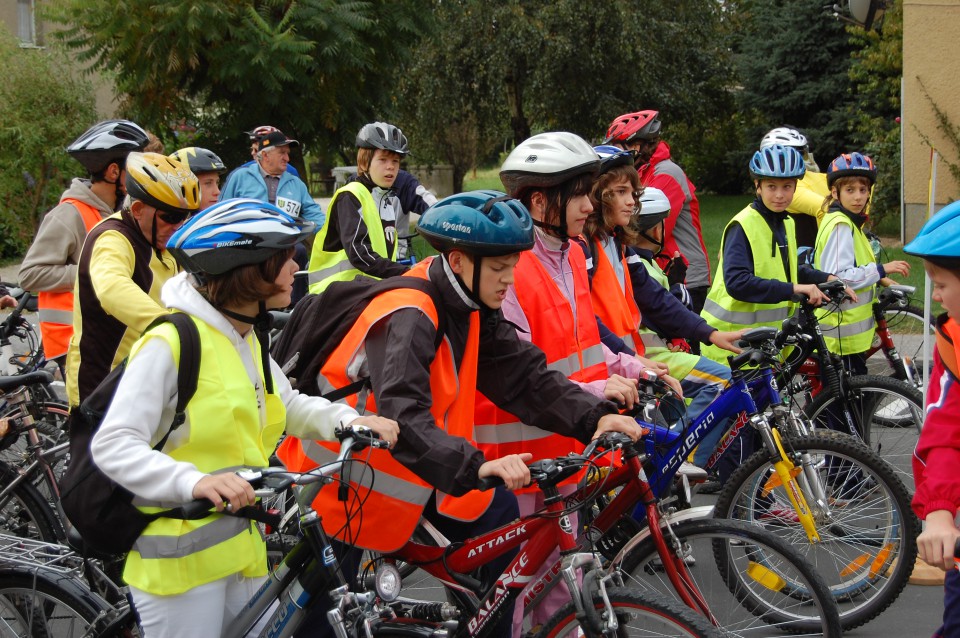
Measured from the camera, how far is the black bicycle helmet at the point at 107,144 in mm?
5598

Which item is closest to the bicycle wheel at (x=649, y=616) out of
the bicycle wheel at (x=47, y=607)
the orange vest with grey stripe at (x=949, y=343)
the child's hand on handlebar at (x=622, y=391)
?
the child's hand on handlebar at (x=622, y=391)

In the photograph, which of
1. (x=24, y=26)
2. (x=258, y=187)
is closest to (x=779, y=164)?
(x=258, y=187)

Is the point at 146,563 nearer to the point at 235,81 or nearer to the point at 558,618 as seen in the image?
the point at 558,618

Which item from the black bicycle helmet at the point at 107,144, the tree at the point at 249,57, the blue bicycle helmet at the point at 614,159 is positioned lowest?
the blue bicycle helmet at the point at 614,159

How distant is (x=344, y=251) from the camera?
25.4ft

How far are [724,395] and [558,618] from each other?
198 cm

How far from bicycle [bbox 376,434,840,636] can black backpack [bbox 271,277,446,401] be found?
64cm

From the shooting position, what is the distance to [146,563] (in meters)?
3.12

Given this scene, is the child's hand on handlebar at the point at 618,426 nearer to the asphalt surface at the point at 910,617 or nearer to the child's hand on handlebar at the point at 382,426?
the child's hand on handlebar at the point at 382,426

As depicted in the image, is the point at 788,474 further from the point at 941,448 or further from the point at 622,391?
the point at 941,448

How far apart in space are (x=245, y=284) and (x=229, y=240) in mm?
136

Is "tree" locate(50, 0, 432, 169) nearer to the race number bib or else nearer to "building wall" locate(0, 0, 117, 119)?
the race number bib

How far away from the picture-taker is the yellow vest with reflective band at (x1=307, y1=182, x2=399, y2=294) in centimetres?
774

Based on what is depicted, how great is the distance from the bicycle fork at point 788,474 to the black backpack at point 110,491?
268 centimetres
